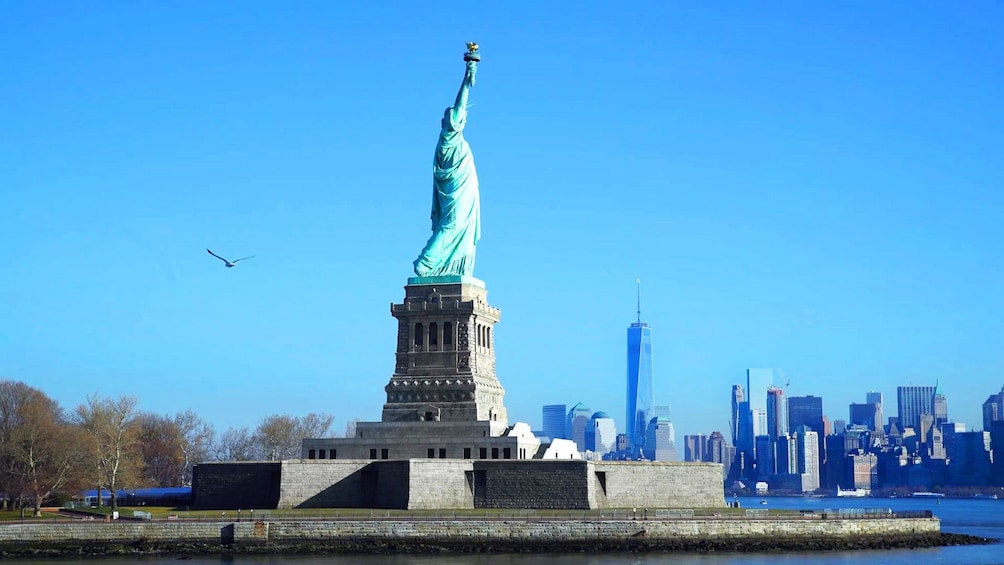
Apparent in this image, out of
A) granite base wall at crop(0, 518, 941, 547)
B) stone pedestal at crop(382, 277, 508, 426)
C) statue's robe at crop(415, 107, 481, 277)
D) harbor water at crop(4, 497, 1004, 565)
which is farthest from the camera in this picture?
statue's robe at crop(415, 107, 481, 277)

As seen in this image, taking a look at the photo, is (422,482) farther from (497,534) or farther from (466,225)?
(466,225)

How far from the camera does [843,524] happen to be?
2980 inches

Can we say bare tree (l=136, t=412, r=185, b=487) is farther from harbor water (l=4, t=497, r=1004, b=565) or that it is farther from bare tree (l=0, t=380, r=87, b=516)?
harbor water (l=4, t=497, r=1004, b=565)

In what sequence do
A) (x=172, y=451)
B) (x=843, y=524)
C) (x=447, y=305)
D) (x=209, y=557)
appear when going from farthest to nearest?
(x=172, y=451) < (x=447, y=305) < (x=843, y=524) < (x=209, y=557)

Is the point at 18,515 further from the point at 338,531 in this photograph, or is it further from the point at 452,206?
the point at 452,206

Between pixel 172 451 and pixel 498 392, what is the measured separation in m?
48.3

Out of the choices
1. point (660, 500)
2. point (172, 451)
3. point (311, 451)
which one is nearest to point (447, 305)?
point (311, 451)

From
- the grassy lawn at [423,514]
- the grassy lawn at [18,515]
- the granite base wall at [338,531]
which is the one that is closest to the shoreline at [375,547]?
the granite base wall at [338,531]

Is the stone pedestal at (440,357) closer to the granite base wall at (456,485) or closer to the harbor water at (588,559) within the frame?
the granite base wall at (456,485)

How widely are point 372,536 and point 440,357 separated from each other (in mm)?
18372

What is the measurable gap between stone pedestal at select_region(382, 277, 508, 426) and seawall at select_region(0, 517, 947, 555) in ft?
49.4

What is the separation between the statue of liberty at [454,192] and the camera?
8975cm

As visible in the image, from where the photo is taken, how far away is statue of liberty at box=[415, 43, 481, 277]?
8975 centimetres

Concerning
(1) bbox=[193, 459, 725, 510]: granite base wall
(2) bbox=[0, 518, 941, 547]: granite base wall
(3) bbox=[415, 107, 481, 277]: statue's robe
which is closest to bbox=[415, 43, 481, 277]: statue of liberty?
(3) bbox=[415, 107, 481, 277]: statue's robe
